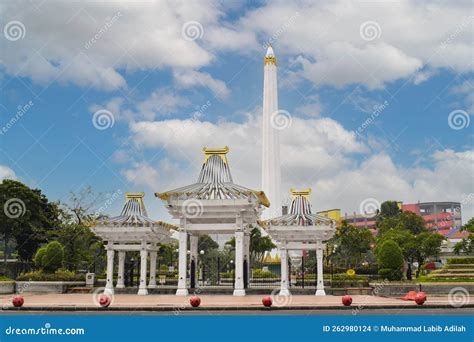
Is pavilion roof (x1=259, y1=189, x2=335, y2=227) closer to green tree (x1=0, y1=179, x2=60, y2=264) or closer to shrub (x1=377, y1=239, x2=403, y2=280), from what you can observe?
shrub (x1=377, y1=239, x2=403, y2=280)

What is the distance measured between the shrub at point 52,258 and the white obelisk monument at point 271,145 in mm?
33108

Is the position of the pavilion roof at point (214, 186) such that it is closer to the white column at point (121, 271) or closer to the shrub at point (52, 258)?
the white column at point (121, 271)

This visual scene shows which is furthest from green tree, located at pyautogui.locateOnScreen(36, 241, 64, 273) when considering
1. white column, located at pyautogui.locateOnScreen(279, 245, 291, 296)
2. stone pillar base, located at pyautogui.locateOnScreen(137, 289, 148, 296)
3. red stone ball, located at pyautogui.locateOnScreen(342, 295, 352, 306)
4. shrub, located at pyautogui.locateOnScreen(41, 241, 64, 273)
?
red stone ball, located at pyautogui.locateOnScreen(342, 295, 352, 306)

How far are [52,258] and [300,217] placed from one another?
16820 millimetres

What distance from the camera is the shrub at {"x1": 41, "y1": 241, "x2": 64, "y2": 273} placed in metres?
35.2

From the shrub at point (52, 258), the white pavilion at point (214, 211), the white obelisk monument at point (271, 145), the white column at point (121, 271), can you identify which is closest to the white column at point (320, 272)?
the white pavilion at point (214, 211)

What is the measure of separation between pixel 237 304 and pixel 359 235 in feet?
120

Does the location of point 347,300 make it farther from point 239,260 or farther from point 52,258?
point 52,258

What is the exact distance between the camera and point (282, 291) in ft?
95.9

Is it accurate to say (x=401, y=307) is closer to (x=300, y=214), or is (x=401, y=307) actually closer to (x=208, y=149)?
(x=300, y=214)

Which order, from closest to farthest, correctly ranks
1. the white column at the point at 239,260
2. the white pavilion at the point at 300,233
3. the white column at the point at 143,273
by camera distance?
the white column at the point at 239,260 < the white pavilion at the point at 300,233 < the white column at the point at 143,273

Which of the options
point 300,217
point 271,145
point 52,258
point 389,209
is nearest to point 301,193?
point 300,217

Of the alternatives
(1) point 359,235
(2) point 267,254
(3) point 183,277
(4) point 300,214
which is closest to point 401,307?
(4) point 300,214

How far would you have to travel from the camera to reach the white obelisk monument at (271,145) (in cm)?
6500
